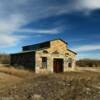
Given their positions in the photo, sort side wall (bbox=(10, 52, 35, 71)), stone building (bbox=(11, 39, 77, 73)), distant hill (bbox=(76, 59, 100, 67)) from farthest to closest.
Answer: distant hill (bbox=(76, 59, 100, 67)) < side wall (bbox=(10, 52, 35, 71)) < stone building (bbox=(11, 39, 77, 73))

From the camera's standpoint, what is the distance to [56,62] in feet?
133

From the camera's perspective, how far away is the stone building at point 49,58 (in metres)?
37.6

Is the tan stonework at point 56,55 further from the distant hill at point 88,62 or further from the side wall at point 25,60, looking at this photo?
the distant hill at point 88,62

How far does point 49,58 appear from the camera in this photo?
39.2m

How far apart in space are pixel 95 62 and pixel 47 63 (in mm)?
30310

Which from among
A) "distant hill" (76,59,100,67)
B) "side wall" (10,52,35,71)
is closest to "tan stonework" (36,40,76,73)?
"side wall" (10,52,35,71)

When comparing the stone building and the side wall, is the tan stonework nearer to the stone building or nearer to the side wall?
the stone building

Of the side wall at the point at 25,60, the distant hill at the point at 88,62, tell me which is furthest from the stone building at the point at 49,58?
the distant hill at the point at 88,62

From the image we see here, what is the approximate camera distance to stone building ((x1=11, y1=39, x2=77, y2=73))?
123ft

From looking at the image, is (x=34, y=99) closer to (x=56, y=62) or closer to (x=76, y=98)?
(x=76, y=98)

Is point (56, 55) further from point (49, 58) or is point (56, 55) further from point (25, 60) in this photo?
point (25, 60)

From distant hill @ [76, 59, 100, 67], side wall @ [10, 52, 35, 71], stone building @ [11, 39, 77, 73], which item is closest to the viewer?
stone building @ [11, 39, 77, 73]

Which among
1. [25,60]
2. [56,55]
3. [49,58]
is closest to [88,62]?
[56,55]

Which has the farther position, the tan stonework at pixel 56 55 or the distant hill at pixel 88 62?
the distant hill at pixel 88 62
